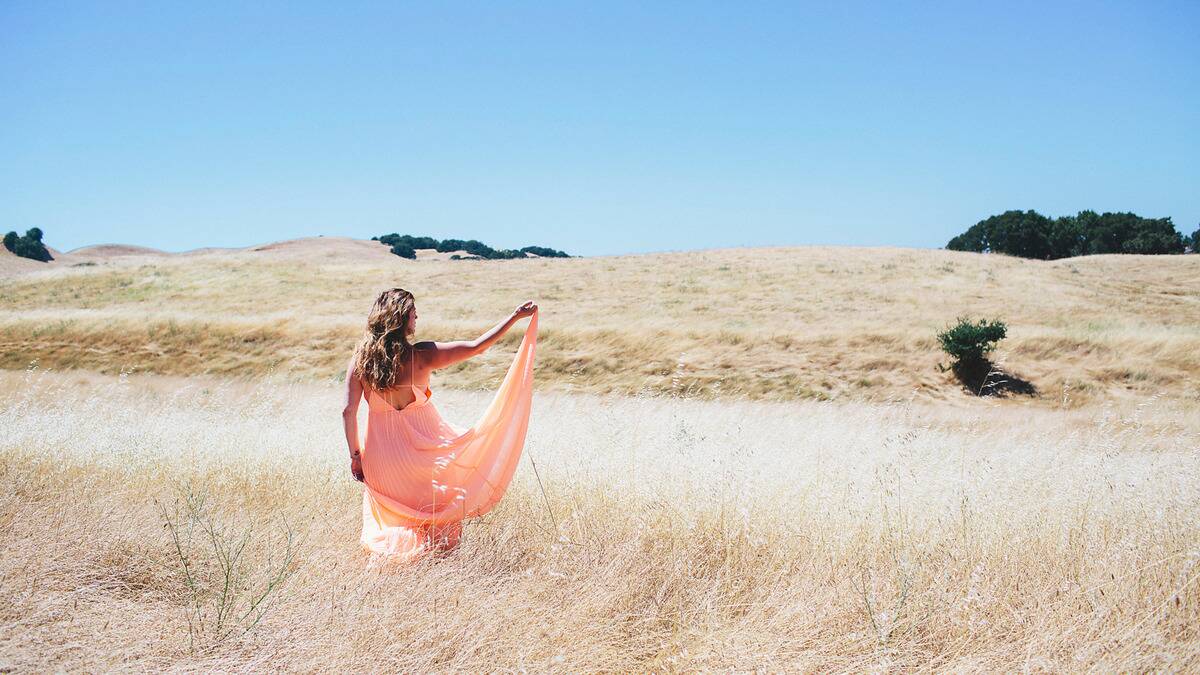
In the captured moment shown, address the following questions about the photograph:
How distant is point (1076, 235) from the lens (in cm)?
8200

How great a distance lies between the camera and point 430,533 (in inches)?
167

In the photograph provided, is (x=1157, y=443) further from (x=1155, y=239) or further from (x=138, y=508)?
(x=1155, y=239)

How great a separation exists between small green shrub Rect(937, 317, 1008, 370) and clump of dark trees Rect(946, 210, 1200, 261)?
240 ft

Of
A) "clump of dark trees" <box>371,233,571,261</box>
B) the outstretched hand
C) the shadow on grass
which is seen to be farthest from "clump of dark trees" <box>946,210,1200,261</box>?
the outstretched hand

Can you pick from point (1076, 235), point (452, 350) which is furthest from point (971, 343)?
point (1076, 235)

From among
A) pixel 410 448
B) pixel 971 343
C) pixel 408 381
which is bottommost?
pixel 410 448

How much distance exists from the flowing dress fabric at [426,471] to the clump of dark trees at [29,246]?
99361 millimetres

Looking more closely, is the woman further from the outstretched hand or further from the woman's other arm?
the outstretched hand

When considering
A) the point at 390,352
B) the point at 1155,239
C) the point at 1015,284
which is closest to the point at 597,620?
the point at 390,352

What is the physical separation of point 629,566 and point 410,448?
1639mm

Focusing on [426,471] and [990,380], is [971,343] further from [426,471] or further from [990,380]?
[426,471]

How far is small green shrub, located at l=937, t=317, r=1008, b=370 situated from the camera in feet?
59.5

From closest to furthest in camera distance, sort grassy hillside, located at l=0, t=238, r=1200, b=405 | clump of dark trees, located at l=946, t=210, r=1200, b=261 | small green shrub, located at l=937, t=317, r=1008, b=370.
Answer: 1. small green shrub, located at l=937, t=317, r=1008, b=370
2. grassy hillside, located at l=0, t=238, r=1200, b=405
3. clump of dark trees, located at l=946, t=210, r=1200, b=261

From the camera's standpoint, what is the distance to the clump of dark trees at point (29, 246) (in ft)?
259
